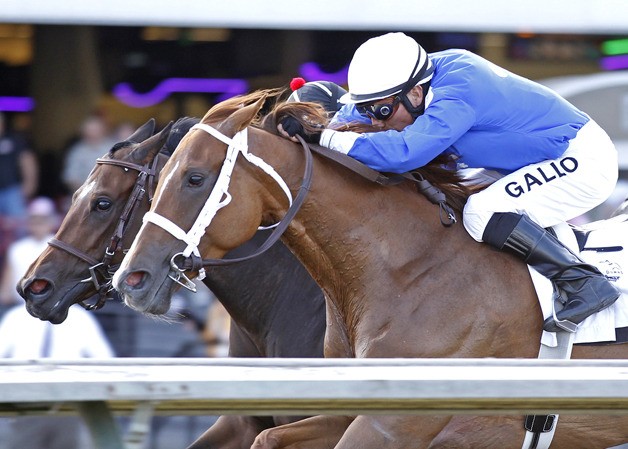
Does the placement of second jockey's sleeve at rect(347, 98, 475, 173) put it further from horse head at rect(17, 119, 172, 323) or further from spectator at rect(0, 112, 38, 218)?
spectator at rect(0, 112, 38, 218)

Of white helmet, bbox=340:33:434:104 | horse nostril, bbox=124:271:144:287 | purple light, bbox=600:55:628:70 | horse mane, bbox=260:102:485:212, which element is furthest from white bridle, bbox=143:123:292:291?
purple light, bbox=600:55:628:70

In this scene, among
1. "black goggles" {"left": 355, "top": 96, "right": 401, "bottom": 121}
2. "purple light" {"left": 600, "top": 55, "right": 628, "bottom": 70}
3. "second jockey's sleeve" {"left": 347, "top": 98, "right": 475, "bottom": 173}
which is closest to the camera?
"second jockey's sleeve" {"left": 347, "top": 98, "right": 475, "bottom": 173}

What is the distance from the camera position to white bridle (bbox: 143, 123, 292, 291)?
3707mm

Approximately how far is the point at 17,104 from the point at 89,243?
3.99 metres

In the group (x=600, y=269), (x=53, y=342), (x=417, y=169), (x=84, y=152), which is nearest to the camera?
(x=600, y=269)

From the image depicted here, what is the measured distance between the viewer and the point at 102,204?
464 cm

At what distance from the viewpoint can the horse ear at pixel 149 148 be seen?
4738 mm

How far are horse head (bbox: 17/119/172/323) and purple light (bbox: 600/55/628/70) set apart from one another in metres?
4.87

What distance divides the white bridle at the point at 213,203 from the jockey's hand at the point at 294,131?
19cm

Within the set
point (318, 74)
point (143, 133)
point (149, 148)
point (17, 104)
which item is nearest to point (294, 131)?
point (149, 148)

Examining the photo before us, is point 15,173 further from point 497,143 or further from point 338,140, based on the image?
point 497,143

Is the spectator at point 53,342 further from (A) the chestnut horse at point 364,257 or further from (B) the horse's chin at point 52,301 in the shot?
(A) the chestnut horse at point 364,257

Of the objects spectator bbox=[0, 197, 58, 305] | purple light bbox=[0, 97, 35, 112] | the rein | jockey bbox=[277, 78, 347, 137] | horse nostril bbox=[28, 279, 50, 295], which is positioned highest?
jockey bbox=[277, 78, 347, 137]

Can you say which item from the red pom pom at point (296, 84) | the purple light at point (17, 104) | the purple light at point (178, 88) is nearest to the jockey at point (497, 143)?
the red pom pom at point (296, 84)
